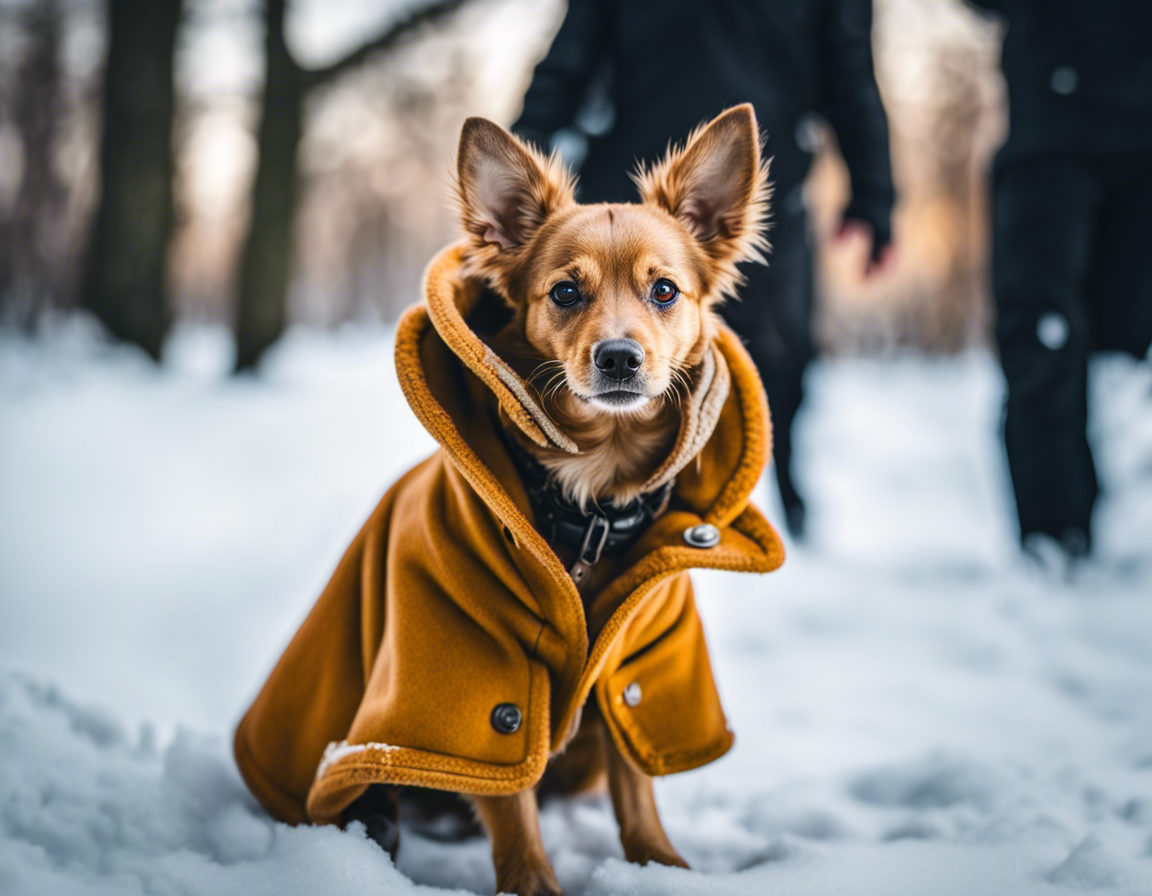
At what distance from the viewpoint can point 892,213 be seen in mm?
2840

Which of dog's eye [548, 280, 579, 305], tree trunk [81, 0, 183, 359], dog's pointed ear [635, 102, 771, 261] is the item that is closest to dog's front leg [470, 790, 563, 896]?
dog's eye [548, 280, 579, 305]

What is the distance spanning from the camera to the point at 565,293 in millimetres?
1579

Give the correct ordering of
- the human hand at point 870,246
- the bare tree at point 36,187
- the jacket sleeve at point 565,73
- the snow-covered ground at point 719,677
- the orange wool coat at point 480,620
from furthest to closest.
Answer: the bare tree at point 36,187
the human hand at point 870,246
the jacket sleeve at point 565,73
the snow-covered ground at point 719,677
the orange wool coat at point 480,620

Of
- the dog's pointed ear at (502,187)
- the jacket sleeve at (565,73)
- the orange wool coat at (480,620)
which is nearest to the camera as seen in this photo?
the orange wool coat at (480,620)

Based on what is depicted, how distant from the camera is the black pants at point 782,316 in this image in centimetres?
264

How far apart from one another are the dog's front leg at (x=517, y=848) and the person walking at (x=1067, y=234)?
2.22 metres

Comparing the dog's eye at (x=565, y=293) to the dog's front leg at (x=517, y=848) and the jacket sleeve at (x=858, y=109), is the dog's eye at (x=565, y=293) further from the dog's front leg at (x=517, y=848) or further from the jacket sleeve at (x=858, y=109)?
the jacket sleeve at (x=858, y=109)

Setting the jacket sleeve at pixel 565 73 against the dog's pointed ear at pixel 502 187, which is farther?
the jacket sleeve at pixel 565 73

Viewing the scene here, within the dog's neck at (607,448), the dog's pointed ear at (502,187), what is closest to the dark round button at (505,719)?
the dog's neck at (607,448)

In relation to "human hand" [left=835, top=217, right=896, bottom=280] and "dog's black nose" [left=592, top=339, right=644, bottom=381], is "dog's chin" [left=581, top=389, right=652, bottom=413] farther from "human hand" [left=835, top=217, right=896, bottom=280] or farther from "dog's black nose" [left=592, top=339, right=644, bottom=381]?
"human hand" [left=835, top=217, right=896, bottom=280]

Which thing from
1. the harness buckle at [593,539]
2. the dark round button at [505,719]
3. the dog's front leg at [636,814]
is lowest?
the dog's front leg at [636,814]

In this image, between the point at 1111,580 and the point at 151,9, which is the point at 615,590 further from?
the point at 151,9

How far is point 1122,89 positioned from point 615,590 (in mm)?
2505

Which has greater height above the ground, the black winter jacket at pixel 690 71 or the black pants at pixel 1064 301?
the black winter jacket at pixel 690 71
